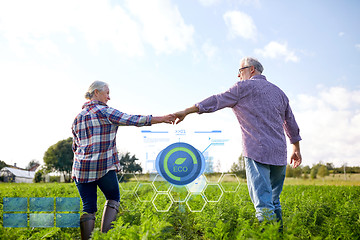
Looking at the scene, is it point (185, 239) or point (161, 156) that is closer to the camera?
point (185, 239)

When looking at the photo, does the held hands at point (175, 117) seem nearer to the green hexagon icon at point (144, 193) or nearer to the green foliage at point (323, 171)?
the green hexagon icon at point (144, 193)

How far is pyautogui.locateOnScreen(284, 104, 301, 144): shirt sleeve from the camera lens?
143 inches

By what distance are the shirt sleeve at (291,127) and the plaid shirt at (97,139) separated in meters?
1.64

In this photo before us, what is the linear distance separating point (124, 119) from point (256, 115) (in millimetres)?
1397

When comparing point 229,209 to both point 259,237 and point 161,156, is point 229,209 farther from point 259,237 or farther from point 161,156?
point 259,237

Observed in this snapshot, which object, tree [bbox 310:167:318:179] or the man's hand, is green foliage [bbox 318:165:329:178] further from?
the man's hand

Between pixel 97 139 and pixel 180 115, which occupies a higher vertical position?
pixel 180 115

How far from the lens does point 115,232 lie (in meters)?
2.75

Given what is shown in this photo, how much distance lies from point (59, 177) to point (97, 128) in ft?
156

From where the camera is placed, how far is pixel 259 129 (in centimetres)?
310

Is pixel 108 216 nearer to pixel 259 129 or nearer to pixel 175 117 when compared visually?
pixel 175 117

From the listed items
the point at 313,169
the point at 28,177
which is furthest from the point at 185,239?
the point at 28,177
